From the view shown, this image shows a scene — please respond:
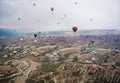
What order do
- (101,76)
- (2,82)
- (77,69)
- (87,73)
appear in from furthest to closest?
(77,69) < (87,73) < (101,76) < (2,82)

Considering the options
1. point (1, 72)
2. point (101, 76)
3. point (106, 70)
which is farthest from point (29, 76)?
point (106, 70)

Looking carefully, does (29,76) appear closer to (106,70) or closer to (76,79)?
(76,79)

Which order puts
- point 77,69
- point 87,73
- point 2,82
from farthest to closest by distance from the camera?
point 77,69 < point 87,73 < point 2,82

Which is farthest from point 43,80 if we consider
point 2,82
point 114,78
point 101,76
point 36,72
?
point 114,78

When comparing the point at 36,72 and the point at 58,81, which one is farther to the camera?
the point at 36,72

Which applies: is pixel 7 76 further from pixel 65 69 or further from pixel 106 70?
pixel 106 70

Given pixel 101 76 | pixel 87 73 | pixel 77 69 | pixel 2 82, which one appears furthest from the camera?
pixel 77 69

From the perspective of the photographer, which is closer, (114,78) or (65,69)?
(114,78)

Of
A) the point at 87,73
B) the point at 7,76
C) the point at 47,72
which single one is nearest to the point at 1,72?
the point at 7,76

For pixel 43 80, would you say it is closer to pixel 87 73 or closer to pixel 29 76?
pixel 29 76
